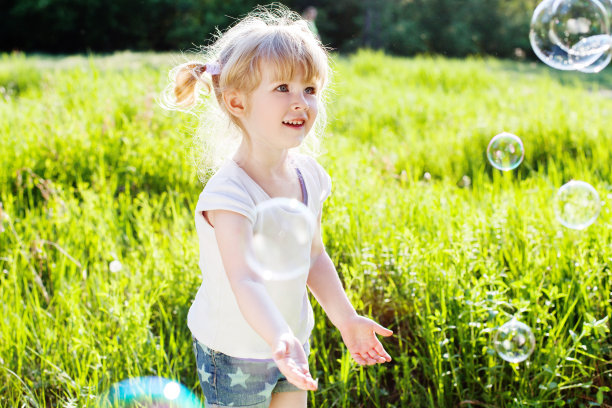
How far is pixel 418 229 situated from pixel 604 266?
31.0 inches

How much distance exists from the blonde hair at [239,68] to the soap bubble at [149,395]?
2.73 feet

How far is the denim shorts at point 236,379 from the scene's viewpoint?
1908mm

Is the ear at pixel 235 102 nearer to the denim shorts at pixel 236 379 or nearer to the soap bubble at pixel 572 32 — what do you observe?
the denim shorts at pixel 236 379

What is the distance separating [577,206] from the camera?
292cm

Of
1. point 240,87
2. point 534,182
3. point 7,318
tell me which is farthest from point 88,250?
point 534,182

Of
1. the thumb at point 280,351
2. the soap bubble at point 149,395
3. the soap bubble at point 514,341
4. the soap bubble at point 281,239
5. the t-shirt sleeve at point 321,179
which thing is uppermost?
the t-shirt sleeve at point 321,179

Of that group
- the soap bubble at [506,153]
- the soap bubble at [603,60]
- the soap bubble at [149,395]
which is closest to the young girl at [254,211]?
the soap bubble at [149,395]

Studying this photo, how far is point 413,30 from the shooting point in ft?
66.1

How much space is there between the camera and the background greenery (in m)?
19.0

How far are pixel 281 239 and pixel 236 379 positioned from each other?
402 millimetres

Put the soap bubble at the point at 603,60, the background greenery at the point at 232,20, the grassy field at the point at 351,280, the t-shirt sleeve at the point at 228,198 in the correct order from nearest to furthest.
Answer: the t-shirt sleeve at the point at 228,198, the grassy field at the point at 351,280, the soap bubble at the point at 603,60, the background greenery at the point at 232,20

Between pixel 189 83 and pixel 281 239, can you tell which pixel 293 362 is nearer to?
pixel 281 239

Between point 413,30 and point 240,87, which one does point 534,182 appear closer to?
point 240,87

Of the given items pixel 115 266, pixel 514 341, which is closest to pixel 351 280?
pixel 514 341
